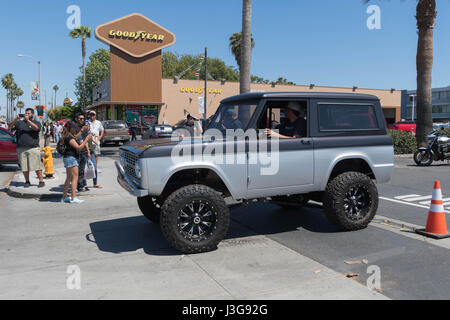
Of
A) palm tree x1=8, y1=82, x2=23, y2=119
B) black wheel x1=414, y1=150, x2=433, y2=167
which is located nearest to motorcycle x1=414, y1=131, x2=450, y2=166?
black wheel x1=414, y1=150, x2=433, y2=167

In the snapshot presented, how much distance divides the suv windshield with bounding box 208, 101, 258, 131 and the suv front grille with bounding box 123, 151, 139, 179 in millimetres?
1374

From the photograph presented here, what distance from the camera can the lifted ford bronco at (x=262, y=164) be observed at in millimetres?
4699

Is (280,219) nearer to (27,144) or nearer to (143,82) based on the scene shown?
(27,144)

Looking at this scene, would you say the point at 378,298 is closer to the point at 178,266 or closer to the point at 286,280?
the point at 286,280

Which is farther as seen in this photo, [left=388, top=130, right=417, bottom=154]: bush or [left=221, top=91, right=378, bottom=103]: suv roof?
[left=388, top=130, right=417, bottom=154]: bush

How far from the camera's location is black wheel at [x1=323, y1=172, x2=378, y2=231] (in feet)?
18.1

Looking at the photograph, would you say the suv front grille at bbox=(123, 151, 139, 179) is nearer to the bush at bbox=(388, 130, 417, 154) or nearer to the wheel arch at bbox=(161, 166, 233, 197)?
the wheel arch at bbox=(161, 166, 233, 197)

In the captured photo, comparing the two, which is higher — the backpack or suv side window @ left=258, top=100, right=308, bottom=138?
suv side window @ left=258, top=100, right=308, bottom=138

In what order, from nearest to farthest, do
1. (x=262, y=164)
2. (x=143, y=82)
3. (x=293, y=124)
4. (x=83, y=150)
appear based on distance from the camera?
Answer: (x=262, y=164), (x=293, y=124), (x=83, y=150), (x=143, y=82)

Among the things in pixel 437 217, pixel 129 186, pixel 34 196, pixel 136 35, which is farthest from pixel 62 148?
pixel 136 35

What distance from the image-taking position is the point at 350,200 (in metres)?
5.68

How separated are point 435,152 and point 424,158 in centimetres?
43

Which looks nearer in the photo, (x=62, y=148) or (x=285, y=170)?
(x=285, y=170)
